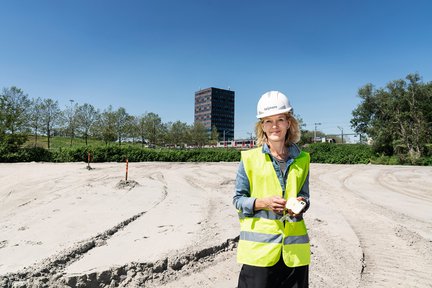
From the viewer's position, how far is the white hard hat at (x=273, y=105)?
2.02m

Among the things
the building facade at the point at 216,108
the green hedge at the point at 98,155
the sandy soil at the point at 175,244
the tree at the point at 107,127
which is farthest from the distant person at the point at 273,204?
the building facade at the point at 216,108

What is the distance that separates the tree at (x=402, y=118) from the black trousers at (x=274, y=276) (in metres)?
Answer: 34.6

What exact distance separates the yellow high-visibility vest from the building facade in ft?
407

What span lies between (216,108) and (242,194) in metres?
129

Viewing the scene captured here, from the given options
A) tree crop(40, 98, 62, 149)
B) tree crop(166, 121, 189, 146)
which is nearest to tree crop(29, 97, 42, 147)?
tree crop(40, 98, 62, 149)

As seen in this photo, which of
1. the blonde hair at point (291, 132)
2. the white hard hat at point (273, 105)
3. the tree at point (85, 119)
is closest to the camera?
the white hard hat at point (273, 105)

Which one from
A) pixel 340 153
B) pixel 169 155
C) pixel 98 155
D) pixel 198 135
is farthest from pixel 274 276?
pixel 198 135

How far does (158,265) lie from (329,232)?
3.76 meters

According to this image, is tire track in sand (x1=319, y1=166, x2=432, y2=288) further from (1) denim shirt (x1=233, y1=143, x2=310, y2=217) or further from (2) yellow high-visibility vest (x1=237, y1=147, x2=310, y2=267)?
(1) denim shirt (x1=233, y1=143, x2=310, y2=217)

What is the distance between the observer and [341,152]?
35875 millimetres

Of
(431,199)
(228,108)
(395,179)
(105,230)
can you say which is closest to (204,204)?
(105,230)

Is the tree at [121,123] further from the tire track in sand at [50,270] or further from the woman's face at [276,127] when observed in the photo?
the woman's face at [276,127]

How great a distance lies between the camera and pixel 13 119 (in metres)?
30.5

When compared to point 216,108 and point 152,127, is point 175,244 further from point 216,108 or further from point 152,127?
point 216,108
